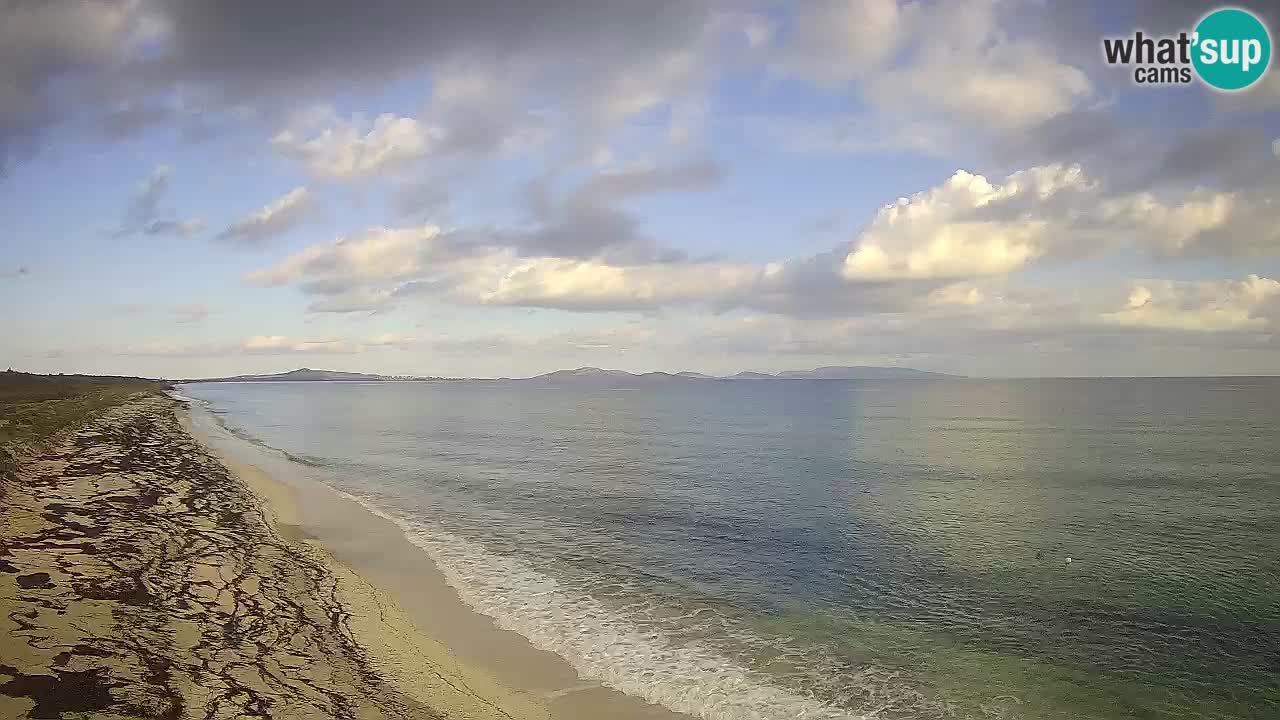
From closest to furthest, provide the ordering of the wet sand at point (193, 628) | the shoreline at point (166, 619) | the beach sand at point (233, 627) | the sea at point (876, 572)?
the shoreline at point (166, 619) → the wet sand at point (193, 628) → the beach sand at point (233, 627) → the sea at point (876, 572)

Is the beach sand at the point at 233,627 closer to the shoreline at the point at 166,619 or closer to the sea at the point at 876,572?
the shoreline at the point at 166,619

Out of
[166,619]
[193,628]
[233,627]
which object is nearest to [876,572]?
[233,627]

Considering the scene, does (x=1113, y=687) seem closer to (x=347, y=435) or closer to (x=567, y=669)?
(x=567, y=669)

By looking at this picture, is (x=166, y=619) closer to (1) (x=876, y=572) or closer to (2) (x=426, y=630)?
(2) (x=426, y=630)

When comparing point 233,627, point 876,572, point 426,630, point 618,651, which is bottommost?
point 876,572

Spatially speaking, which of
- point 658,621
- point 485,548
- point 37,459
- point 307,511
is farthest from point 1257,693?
point 37,459

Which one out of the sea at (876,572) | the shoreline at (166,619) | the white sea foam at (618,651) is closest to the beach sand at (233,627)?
the shoreline at (166,619)
